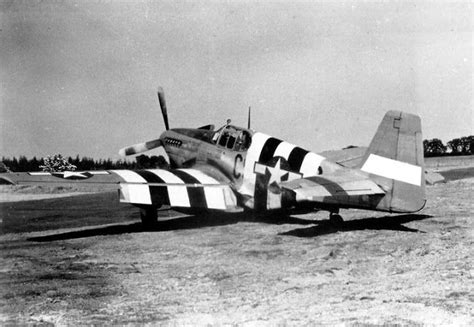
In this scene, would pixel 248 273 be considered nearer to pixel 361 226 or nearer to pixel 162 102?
pixel 361 226

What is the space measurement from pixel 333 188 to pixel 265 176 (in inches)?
84.7

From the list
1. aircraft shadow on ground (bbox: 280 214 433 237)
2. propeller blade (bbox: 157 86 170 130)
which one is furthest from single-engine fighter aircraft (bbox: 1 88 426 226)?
propeller blade (bbox: 157 86 170 130)

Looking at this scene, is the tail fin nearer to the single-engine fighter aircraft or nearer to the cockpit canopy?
the single-engine fighter aircraft

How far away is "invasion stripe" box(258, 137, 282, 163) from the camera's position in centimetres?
962

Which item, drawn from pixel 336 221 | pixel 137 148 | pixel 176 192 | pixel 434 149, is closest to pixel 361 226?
pixel 336 221

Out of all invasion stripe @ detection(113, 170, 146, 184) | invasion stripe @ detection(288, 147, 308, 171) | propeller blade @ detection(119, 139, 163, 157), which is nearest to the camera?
invasion stripe @ detection(288, 147, 308, 171)

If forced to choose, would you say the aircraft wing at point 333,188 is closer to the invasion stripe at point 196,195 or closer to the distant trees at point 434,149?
the invasion stripe at point 196,195

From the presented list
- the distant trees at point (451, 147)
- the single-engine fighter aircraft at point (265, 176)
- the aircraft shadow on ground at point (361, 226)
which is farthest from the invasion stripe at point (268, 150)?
the distant trees at point (451, 147)

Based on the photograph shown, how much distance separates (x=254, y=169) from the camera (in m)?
9.80

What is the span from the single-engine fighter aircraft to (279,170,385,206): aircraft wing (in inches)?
0.6

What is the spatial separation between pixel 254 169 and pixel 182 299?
18.0 ft

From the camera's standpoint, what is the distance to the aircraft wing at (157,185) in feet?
29.0

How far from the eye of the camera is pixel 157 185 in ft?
31.0

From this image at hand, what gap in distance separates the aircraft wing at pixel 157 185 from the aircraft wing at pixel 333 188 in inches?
102
